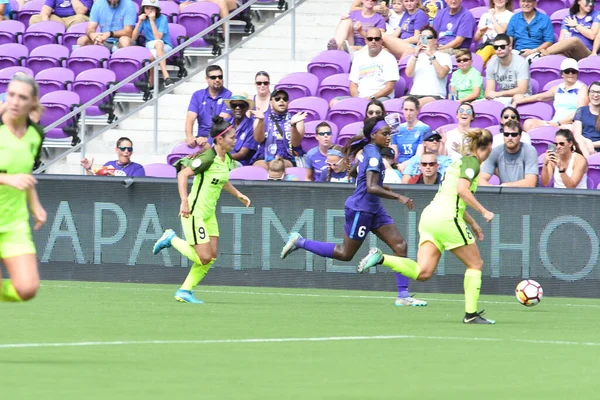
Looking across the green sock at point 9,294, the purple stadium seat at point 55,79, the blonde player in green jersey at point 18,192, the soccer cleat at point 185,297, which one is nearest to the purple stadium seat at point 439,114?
the soccer cleat at point 185,297

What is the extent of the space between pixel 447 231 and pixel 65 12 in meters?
13.3

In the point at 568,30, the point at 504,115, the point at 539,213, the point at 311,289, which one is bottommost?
the point at 311,289

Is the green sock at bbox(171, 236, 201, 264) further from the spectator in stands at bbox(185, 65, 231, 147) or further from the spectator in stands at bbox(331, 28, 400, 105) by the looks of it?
the spectator in stands at bbox(331, 28, 400, 105)

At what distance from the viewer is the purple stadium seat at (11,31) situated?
22641 millimetres

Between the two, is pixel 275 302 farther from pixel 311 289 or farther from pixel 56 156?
pixel 56 156

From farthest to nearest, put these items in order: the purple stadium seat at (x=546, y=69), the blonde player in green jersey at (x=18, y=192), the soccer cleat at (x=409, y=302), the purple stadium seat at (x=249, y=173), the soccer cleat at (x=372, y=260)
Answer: the purple stadium seat at (x=546, y=69) → the purple stadium seat at (x=249, y=173) → the soccer cleat at (x=409, y=302) → the soccer cleat at (x=372, y=260) → the blonde player in green jersey at (x=18, y=192)

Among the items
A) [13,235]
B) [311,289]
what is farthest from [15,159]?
[311,289]

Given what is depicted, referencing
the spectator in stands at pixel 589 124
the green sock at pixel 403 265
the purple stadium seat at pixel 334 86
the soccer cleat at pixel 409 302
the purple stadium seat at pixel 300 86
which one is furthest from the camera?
the purple stadium seat at pixel 300 86

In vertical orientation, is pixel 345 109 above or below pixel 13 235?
above

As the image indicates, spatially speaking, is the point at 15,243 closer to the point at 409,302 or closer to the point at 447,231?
the point at 447,231

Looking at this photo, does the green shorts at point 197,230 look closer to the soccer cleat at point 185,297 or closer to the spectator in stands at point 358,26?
the soccer cleat at point 185,297

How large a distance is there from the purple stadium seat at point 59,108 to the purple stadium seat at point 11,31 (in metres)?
2.83

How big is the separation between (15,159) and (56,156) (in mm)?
12259

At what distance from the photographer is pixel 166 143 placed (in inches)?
770
